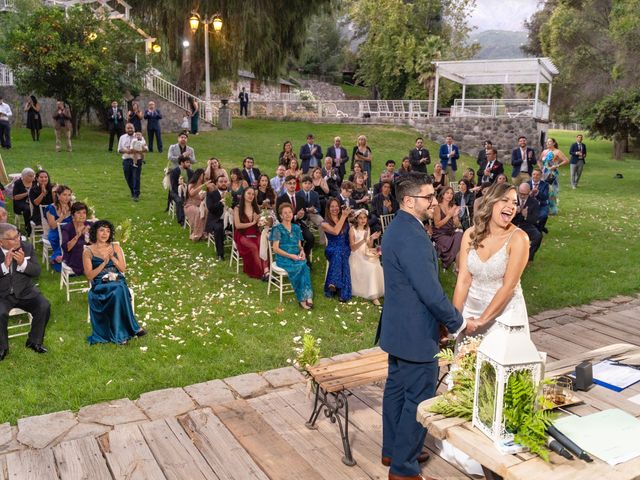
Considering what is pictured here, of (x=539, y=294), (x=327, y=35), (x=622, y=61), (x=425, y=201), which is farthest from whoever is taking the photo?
(x=327, y=35)

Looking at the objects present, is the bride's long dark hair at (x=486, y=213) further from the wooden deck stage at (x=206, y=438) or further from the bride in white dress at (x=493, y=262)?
the wooden deck stage at (x=206, y=438)

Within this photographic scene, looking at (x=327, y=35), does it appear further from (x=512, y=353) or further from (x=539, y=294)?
(x=512, y=353)

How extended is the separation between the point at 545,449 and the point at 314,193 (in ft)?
27.3

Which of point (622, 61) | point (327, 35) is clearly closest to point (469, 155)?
point (622, 61)

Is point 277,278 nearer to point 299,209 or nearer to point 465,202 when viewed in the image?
point 299,209

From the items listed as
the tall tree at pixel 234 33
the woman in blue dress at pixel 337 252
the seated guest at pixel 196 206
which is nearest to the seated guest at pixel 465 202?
the woman in blue dress at pixel 337 252

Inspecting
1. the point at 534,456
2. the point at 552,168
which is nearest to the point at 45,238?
the point at 534,456

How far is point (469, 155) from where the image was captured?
26.7 metres

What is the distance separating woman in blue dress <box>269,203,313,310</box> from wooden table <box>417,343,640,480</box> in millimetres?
5097

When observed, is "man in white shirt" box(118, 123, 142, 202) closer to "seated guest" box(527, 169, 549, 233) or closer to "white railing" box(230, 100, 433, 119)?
"seated guest" box(527, 169, 549, 233)

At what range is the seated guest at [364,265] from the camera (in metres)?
8.73

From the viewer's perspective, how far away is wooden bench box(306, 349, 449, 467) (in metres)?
4.52

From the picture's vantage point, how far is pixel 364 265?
8.75 meters

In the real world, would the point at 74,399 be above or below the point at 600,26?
below
